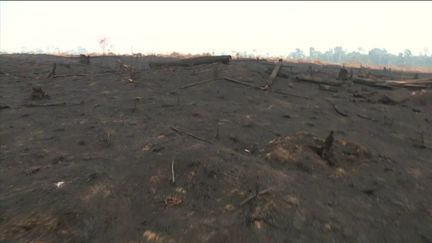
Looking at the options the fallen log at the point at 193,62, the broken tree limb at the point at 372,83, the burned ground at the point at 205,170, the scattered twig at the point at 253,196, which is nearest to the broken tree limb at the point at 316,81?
the broken tree limb at the point at 372,83

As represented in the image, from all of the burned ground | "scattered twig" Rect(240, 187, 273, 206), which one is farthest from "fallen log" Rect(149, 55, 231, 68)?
"scattered twig" Rect(240, 187, 273, 206)

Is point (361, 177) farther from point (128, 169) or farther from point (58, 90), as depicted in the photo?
point (58, 90)

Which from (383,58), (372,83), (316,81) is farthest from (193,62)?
(383,58)

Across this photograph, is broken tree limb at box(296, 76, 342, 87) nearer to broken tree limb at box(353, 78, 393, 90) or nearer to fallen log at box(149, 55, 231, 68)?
broken tree limb at box(353, 78, 393, 90)

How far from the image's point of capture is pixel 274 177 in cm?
602

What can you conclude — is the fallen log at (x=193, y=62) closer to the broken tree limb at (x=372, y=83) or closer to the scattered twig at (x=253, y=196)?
the broken tree limb at (x=372, y=83)

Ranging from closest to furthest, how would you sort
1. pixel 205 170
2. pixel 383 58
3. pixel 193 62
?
pixel 205 170, pixel 193 62, pixel 383 58

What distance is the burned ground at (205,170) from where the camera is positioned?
4.86 metres

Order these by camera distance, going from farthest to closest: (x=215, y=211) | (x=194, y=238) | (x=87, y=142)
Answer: (x=87, y=142) → (x=215, y=211) → (x=194, y=238)

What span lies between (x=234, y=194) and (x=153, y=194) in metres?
1.13

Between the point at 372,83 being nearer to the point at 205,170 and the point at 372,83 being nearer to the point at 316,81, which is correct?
the point at 316,81

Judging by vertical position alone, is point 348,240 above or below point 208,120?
below

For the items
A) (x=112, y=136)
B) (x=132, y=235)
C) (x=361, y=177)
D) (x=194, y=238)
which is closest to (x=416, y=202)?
(x=361, y=177)

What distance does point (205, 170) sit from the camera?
19.8 ft
